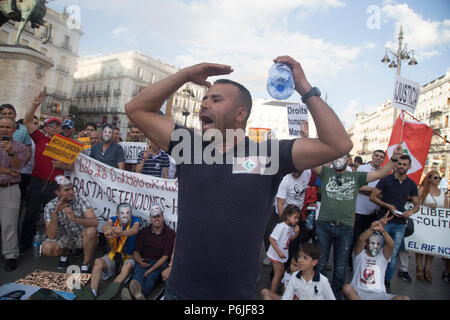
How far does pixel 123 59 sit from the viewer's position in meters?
52.3

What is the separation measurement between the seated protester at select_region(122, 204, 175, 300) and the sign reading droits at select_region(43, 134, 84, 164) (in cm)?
162

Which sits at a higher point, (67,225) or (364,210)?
(364,210)

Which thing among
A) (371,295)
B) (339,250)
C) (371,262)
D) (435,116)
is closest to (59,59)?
(339,250)

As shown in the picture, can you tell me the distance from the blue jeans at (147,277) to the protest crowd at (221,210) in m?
0.01

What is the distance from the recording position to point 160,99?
156 cm

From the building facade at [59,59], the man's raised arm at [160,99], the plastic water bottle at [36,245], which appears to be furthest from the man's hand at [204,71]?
the building facade at [59,59]

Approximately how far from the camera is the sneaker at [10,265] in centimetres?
373

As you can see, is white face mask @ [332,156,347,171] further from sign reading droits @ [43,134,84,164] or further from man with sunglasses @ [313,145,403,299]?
sign reading droits @ [43,134,84,164]

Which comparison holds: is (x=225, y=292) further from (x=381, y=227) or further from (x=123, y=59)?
(x=123, y=59)

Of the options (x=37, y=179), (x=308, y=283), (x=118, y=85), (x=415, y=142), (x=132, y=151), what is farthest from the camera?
(x=118, y=85)

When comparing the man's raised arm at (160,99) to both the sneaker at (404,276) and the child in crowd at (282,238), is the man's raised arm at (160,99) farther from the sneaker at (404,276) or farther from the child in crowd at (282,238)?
the sneaker at (404,276)

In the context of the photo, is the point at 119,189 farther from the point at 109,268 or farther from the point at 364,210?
the point at 364,210

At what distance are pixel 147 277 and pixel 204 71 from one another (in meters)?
3.04
